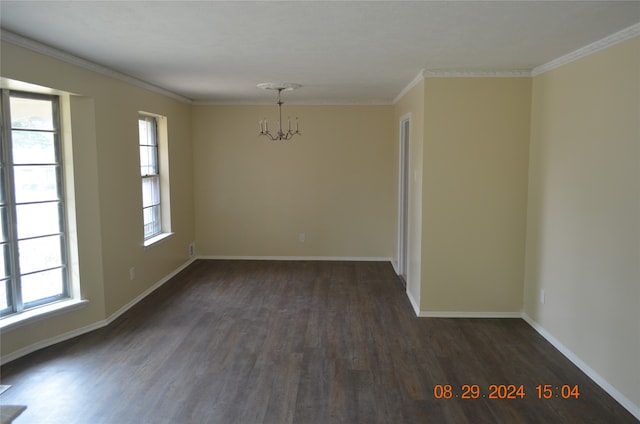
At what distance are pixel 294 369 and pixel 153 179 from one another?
3460mm

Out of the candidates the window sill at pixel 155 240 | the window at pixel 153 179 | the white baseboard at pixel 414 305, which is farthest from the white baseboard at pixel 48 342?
the white baseboard at pixel 414 305

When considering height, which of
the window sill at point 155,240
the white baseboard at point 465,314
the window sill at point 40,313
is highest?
the window sill at point 155,240

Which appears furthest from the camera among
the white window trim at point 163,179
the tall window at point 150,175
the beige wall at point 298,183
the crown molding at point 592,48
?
the beige wall at point 298,183

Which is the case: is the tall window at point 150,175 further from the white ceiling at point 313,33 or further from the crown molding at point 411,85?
the crown molding at point 411,85

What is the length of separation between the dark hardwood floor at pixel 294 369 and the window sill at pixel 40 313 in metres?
0.28

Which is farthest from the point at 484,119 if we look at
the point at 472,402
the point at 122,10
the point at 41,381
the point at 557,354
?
the point at 41,381

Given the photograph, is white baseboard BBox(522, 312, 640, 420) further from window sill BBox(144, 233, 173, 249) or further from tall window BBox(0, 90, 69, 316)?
tall window BBox(0, 90, 69, 316)

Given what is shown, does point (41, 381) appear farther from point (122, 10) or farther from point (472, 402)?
point (472, 402)

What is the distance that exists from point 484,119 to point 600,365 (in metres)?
2.35

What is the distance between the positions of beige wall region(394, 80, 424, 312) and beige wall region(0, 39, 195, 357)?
303 cm

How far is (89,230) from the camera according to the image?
4.12 metres

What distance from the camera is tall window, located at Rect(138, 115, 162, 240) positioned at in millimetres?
5547

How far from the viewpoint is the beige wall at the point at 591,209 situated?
293 cm

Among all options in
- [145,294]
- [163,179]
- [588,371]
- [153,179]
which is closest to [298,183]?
[163,179]
